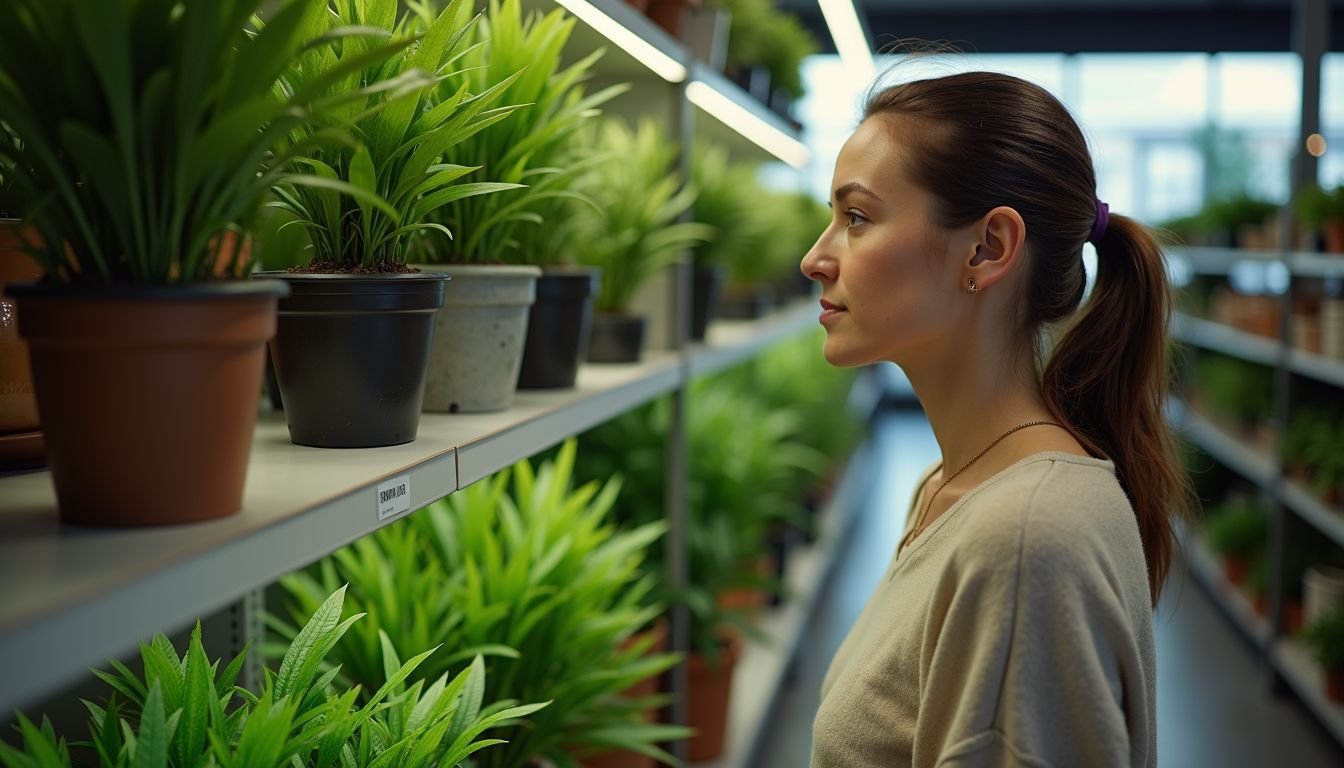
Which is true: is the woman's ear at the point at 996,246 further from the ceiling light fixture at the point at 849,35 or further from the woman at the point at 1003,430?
the ceiling light fixture at the point at 849,35

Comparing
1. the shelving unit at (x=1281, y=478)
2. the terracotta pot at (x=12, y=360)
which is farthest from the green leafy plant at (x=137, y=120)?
the shelving unit at (x=1281, y=478)

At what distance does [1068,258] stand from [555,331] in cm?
75

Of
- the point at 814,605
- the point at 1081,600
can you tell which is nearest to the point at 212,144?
the point at 1081,600

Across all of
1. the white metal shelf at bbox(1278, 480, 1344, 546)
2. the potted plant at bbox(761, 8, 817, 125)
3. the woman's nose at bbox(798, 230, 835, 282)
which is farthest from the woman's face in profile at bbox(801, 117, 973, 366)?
the white metal shelf at bbox(1278, 480, 1344, 546)

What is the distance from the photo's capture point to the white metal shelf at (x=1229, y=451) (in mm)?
4980

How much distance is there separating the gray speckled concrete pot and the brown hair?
0.56m

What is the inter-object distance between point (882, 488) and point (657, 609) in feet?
20.5

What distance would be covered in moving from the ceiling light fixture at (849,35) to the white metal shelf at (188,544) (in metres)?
1.96

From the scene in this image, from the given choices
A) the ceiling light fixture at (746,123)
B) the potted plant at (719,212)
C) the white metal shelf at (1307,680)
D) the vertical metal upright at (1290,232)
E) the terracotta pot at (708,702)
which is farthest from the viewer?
the vertical metal upright at (1290,232)

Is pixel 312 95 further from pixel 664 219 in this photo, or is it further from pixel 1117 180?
pixel 1117 180

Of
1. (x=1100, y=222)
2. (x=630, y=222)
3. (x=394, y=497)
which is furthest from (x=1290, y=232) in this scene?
(x=394, y=497)

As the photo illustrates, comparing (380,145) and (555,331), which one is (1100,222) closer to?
(555,331)

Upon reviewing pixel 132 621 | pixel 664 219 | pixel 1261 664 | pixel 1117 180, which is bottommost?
pixel 1261 664

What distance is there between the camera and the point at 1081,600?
3.75 ft
